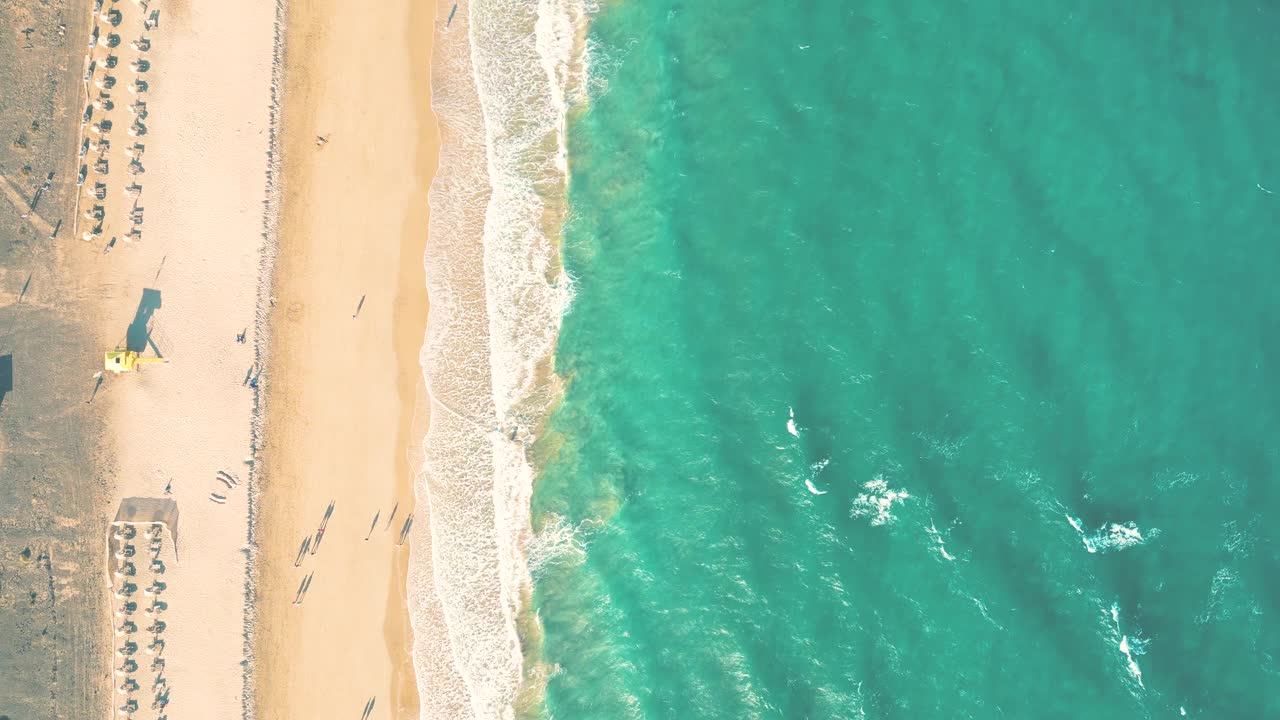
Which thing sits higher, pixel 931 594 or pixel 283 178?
pixel 283 178

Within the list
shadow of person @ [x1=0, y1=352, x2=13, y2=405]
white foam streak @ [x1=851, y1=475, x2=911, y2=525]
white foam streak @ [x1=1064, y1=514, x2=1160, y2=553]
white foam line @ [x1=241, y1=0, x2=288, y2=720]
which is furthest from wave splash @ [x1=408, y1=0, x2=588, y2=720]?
white foam streak @ [x1=1064, y1=514, x2=1160, y2=553]

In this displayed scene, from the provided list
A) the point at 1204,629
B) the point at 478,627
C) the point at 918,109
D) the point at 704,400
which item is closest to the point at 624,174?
the point at 704,400

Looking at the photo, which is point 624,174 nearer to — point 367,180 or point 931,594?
point 367,180

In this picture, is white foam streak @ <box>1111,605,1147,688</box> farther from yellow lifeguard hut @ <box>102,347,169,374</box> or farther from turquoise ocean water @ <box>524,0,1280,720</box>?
yellow lifeguard hut @ <box>102,347,169,374</box>

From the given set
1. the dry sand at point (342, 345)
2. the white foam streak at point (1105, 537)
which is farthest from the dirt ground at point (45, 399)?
the white foam streak at point (1105, 537)

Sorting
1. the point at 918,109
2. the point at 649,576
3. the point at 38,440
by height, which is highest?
the point at 918,109

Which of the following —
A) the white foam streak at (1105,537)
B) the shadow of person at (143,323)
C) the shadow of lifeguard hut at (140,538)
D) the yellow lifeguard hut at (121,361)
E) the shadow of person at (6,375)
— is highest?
the shadow of person at (143,323)

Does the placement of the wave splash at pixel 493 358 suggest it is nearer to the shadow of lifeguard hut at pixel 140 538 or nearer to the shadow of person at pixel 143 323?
the shadow of lifeguard hut at pixel 140 538
